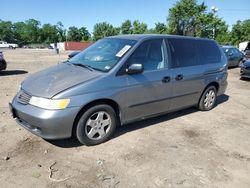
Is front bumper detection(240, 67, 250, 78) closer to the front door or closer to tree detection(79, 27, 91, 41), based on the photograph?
the front door

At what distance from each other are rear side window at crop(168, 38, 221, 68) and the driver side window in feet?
0.93

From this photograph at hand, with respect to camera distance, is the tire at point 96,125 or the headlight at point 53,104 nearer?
the headlight at point 53,104

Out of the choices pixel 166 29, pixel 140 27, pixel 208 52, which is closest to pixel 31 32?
pixel 140 27

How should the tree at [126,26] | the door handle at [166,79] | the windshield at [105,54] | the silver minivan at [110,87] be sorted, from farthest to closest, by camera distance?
the tree at [126,26] < the door handle at [166,79] < the windshield at [105,54] < the silver minivan at [110,87]

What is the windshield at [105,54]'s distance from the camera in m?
4.53

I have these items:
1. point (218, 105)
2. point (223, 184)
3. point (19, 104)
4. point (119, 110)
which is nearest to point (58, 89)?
point (19, 104)

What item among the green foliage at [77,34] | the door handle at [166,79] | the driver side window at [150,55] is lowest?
the door handle at [166,79]

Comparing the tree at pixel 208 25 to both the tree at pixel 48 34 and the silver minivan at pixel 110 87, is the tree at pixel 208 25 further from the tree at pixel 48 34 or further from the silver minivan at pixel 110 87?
the tree at pixel 48 34

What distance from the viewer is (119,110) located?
4512 mm

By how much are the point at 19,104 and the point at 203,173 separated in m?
2.92

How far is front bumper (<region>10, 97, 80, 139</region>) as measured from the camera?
380 centimetres

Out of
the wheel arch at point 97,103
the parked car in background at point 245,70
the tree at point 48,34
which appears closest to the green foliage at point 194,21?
the parked car in background at point 245,70

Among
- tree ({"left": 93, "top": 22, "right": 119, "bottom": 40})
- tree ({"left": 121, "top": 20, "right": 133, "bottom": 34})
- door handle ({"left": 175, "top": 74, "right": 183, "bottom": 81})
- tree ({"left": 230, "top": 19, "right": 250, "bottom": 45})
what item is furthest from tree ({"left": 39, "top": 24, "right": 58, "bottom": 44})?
door handle ({"left": 175, "top": 74, "right": 183, "bottom": 81})

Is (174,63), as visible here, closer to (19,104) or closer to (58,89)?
(58,89)
